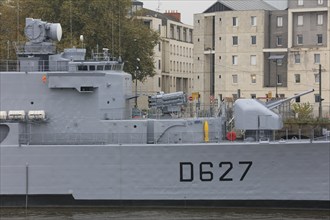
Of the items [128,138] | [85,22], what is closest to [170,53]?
[85,22]

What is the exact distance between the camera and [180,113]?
2777cm

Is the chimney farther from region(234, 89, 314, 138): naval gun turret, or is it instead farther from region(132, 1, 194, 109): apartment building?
region(234, 89, 314, 138): naval gun turret

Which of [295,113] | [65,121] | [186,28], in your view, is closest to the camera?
[65,121]

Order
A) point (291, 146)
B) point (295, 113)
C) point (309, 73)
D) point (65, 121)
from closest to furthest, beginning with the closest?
point (291, 146) < point (65, 121) < point (295, 113) < point (309, 73)

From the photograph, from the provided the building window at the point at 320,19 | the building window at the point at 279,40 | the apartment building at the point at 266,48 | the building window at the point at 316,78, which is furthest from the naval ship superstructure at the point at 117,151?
the building window at the point at 279,40

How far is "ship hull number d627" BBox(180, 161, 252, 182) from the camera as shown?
1003 inches

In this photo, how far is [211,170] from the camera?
25.6m

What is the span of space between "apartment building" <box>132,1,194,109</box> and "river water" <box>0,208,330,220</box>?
48.4m

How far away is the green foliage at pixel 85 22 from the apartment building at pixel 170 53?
19.9m

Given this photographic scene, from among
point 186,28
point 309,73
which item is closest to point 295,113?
point 309,73

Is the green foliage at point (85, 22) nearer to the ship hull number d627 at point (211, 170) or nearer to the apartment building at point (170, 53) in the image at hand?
the apartment building at point (170, 53)

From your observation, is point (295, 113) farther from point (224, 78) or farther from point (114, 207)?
point (114, 207)

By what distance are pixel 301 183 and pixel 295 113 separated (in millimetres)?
23695

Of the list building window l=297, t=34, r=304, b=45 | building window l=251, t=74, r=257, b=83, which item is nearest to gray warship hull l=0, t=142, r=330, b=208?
building window l=297, t=34, r=304, b=45
